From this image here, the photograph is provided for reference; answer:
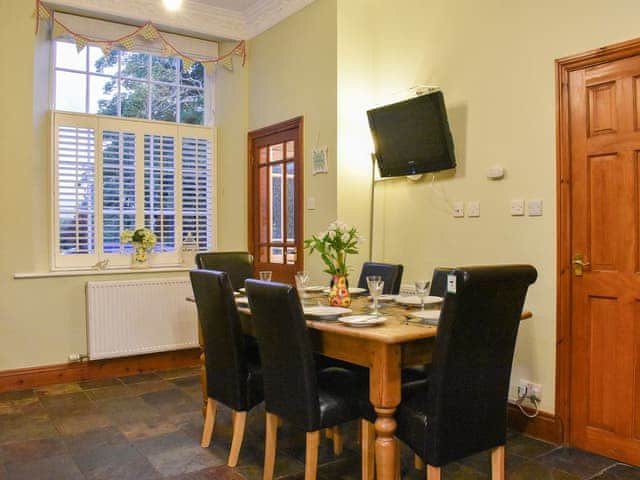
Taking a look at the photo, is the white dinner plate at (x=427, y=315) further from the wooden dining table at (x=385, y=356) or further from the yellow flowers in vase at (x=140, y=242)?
the yellow flowers in vase at (x=140, y=242)

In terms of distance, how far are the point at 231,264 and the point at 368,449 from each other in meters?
1.83

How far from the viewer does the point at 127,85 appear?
190 inches

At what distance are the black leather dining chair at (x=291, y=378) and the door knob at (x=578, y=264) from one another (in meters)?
1.35

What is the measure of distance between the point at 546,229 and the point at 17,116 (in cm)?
377

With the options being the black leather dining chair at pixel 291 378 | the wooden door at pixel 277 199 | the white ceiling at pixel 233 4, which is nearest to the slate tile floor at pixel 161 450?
the black leather dining chair at pixel 291 378

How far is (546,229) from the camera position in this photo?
3.01m

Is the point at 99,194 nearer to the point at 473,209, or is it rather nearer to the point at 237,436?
the point at 237,436

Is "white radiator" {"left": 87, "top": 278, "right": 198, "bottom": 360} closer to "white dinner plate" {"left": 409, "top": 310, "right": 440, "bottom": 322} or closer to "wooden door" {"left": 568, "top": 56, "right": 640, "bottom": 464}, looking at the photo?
"white dinner plate" {"left": 409, "top": 310, "right": 440, "bottom": 322}

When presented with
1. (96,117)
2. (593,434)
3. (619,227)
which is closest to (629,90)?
(619,227)

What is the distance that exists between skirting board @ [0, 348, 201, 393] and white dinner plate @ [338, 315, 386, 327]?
2785 mm

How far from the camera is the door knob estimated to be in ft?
9.48

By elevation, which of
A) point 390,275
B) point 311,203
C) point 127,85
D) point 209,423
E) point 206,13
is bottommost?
point 209,423

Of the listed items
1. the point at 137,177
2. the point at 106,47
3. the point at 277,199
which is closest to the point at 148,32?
the point at 106,47

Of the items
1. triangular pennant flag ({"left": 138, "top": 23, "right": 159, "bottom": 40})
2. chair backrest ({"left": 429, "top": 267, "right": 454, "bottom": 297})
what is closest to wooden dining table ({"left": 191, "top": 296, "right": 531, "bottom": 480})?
chair backrest ({"left": 429, "top": 267, "right": 454, "bottom": 297})
